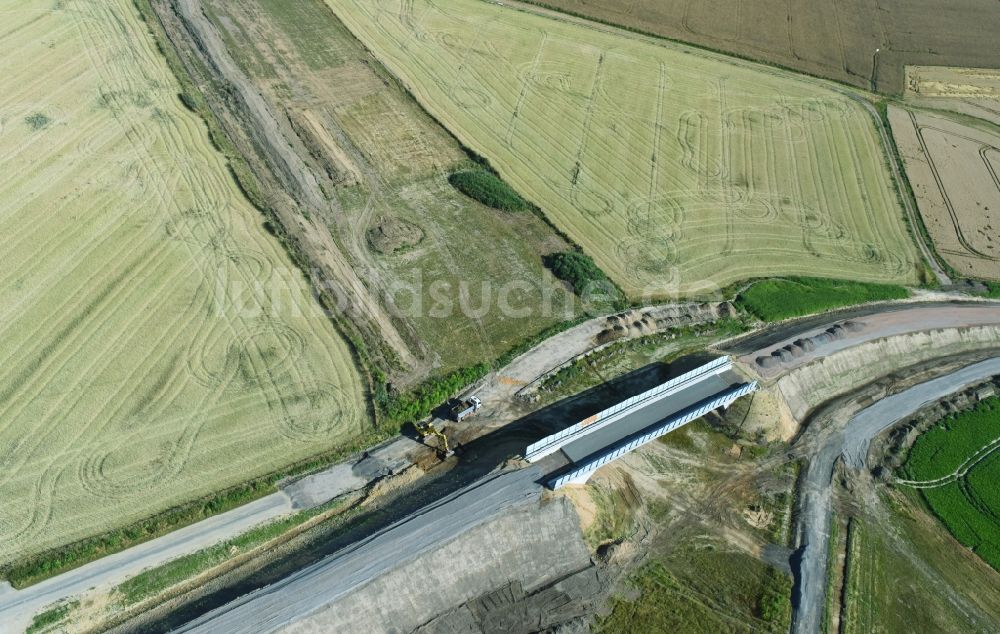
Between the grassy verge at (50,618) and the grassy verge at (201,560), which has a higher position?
the grassy verge at (50,618)

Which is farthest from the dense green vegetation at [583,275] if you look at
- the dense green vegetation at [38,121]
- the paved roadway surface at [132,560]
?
the dense green vegetation at [38,121]

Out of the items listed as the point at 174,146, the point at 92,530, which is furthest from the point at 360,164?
the point at 92,530

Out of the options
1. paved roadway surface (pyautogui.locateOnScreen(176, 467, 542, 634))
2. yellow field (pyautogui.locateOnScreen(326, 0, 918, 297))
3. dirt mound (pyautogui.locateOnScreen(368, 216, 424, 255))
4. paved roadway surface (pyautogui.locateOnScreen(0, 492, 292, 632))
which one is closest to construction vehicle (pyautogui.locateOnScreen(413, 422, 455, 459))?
paved roadway surface (pyautogui.locateOnScreen(176, 467, 542, 634))

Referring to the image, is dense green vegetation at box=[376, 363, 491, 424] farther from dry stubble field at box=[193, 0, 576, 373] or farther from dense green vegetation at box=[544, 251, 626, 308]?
dense green vegetation at box=[544, 251, 626, 308]

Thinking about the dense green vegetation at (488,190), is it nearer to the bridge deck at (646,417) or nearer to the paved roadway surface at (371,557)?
the bridge deck at (646,417)

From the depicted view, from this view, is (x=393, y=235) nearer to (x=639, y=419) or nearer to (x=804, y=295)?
(x=639, y=419)

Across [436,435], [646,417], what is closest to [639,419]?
[646,417]

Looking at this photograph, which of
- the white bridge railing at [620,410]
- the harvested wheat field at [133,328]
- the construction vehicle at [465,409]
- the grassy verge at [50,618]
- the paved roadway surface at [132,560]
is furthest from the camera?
the construction vehicle at [465,409]
